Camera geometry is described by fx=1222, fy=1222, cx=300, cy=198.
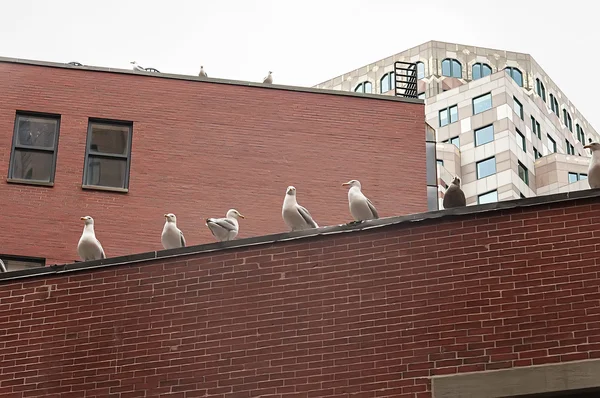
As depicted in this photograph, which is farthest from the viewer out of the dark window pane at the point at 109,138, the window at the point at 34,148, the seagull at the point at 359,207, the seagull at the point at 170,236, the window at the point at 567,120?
the window at the point at 567,120

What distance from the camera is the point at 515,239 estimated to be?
14742 millimetres

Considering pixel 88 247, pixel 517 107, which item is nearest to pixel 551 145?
pixel 517 107

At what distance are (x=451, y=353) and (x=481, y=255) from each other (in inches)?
53.0

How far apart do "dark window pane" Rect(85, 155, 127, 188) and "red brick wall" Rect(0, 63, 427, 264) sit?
26 cm

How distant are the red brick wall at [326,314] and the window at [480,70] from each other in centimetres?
7720

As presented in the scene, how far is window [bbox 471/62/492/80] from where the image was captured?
299 ft

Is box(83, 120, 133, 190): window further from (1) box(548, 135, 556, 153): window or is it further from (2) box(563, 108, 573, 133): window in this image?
(2) box(563, 108, 573, 133): window

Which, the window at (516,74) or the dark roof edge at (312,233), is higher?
the window at (516,74)

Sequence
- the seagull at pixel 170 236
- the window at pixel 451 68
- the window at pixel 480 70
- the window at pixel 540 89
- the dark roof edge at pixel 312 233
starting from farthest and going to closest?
1. the window at pixel 480 70
2. the window at pixel 451 68
3. the window at pixel 540 89
4. the seagull at pixel 170 236
5. the dark roof edge at pixel 312 233

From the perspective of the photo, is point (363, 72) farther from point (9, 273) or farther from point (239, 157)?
point (9, 273)

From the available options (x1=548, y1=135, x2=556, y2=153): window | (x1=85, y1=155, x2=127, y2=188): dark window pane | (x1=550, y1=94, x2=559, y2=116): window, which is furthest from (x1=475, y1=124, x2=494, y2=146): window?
(x1=85, y1=155, x2=127, y2=188): dark window pane

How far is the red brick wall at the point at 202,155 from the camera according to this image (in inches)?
1015

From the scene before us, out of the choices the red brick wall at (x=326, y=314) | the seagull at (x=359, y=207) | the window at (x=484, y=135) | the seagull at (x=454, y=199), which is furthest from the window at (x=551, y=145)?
the red brick wall at (x=326, y=314)

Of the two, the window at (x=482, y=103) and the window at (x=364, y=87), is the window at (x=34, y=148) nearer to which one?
the window at (x=482, y=103)
